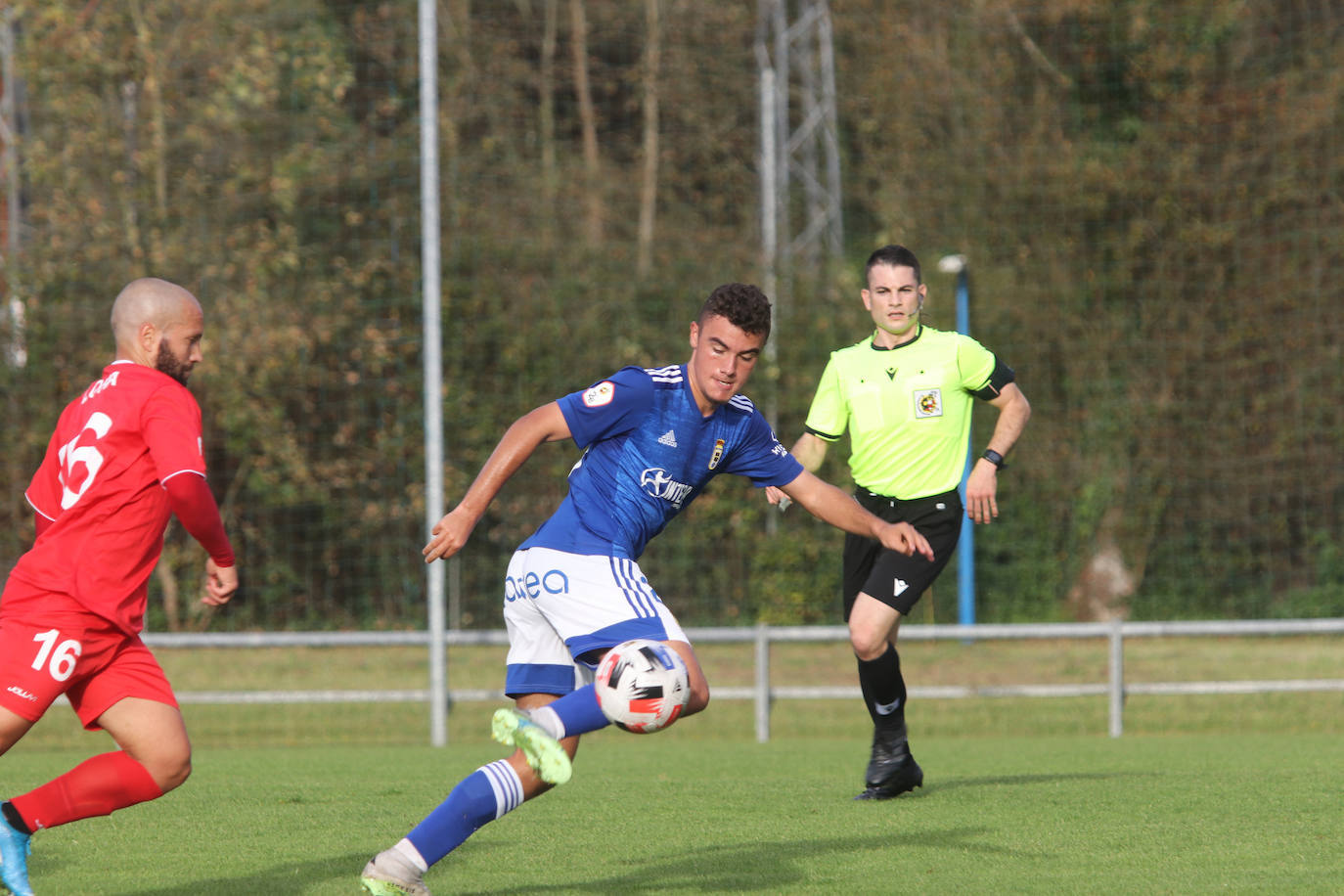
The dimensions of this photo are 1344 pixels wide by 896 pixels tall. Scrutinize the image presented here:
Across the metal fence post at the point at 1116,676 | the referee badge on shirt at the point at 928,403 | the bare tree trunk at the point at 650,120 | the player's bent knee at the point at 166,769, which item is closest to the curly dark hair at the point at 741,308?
the player's bent knee at the point at 166,769

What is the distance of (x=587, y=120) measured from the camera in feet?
64.7

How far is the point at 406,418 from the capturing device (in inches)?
527

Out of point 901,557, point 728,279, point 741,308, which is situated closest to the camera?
point 741,308

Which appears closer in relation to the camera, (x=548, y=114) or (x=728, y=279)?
(x=728, y=279)

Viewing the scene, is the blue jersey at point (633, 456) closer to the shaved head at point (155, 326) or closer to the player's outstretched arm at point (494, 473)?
the player's outstretched arm at point (494, 473)

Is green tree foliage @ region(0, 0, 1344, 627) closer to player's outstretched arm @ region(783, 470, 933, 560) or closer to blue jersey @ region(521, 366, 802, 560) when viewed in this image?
player's outstretched arm @ region(783, 470, 933, 560)

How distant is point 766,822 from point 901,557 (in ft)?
4.23

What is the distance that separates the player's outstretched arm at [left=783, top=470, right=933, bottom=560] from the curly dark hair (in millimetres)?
615

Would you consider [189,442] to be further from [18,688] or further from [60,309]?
[60,309]

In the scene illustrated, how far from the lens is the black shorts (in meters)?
6.40

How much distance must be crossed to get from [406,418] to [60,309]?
141 inches

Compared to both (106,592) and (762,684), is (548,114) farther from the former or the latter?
(106,592)

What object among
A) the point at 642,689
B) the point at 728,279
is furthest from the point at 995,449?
the point at 728,279

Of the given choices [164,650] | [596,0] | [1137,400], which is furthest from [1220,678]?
[596,0]
